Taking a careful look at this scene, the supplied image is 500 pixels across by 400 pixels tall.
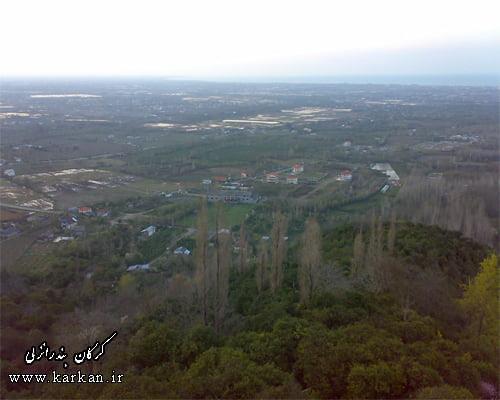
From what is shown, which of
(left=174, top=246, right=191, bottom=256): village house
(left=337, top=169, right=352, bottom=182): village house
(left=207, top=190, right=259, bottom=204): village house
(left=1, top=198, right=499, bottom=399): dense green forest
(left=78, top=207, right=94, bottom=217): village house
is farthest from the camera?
(left=337, top=169, right=352, bottom=182): village house

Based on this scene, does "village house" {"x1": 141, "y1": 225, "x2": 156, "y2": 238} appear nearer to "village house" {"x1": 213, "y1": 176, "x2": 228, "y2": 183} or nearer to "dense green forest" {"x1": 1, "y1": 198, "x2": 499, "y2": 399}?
"dense green forest" {"x1": 1, "y1": 198, "x2": 499, "y2": 399}

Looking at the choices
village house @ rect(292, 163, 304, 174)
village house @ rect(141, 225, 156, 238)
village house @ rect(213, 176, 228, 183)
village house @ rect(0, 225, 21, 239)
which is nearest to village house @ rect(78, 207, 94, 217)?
village house @ rect(0, 225, 21, 239)

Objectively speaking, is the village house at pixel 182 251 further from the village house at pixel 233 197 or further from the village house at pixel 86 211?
the village house at pixel 233 197

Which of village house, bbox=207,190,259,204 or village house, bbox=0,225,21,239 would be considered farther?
village house, bbox=207,190,259,204

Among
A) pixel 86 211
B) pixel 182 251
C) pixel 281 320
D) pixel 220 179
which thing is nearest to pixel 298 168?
pixel 220 179

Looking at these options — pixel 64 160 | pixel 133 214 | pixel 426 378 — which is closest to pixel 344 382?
pixel 426 378

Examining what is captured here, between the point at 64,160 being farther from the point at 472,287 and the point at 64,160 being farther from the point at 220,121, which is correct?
the point at 472,287

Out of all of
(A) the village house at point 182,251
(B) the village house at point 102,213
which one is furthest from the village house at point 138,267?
(B) the village house at point 102,213

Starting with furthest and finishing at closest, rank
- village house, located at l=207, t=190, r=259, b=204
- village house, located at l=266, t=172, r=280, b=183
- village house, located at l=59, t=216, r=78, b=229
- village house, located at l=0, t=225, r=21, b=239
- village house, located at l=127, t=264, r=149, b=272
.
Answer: village house, located at l=266, t=172, r=280, b=183 < village house, located at l=207, t=190, r=259, b=204 < village house, located at l=59, t=216, r=78, b=229 < village house, located at l=0, t=225, r=21, b=239 < village house, located at l=127, t=264, r=149, b=272

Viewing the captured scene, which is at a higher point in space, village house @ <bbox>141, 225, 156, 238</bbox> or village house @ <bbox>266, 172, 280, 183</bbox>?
village house @ <bbox>266, 172, 280, 183</bbox>
